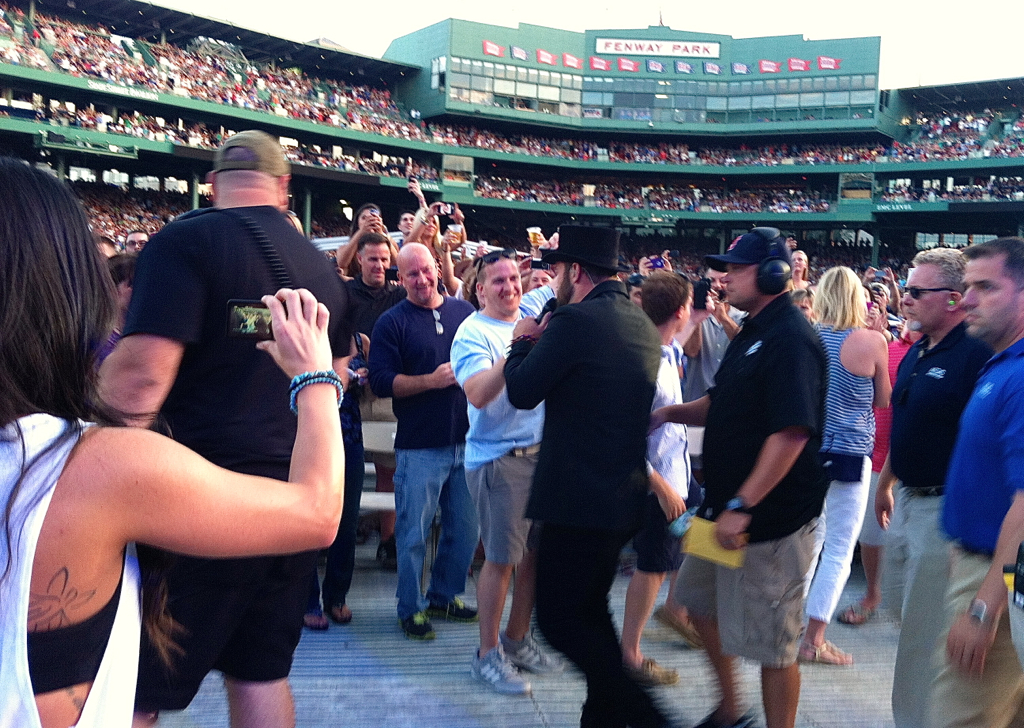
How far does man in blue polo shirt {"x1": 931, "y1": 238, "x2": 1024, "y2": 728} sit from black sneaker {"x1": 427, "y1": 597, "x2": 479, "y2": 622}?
106 inches

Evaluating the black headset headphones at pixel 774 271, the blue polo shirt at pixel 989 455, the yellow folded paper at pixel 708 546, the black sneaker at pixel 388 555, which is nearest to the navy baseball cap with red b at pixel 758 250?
the black headset headphones at pixel 774 271

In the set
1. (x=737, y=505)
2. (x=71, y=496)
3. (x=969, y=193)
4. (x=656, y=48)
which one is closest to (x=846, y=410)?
(x=737, y=505)

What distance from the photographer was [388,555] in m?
5.56

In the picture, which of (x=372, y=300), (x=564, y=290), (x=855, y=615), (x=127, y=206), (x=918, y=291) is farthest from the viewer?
(x=127, y=206)

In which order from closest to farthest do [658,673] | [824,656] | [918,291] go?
1. [918,291]
2. [658,673]
3. [824,656]

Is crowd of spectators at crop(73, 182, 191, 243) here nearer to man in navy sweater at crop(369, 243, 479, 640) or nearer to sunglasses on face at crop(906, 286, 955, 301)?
man in navy sweater at crop(369, 243, 479, 640)

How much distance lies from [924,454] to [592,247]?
154 centimetres

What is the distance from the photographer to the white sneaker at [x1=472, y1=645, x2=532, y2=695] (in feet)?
12.4

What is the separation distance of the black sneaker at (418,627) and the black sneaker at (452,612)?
1.02 ft

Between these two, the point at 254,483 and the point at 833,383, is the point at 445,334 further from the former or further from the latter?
the point at 254,483

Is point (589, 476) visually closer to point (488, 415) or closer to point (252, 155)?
point (488, 415)

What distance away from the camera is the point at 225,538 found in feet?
3.96

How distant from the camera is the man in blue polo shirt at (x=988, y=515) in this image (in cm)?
233

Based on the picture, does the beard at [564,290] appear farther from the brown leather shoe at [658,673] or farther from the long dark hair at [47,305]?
the long dark hair at [47,305]
